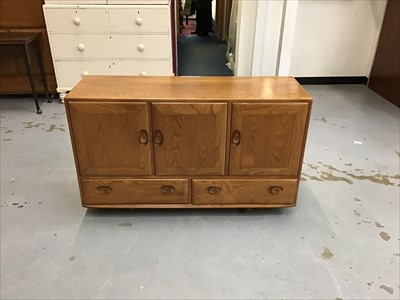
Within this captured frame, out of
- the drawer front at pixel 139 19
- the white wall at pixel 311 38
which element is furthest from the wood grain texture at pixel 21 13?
the white wall at pixel 311 38

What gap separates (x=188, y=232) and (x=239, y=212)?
0.31m

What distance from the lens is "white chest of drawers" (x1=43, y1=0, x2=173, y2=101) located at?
2.71 metres

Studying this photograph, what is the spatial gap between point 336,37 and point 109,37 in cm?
231

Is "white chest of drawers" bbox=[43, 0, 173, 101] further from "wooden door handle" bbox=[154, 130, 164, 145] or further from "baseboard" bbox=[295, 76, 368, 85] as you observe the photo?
"baseboard" bbox=[295, 76, 368, 85]

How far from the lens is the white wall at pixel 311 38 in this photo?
2883 mm

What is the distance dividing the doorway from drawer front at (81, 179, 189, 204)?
8.36 feet

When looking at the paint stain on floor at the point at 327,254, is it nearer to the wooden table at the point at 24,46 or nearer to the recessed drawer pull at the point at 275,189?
the recessed drawer pull at the point at 275,189

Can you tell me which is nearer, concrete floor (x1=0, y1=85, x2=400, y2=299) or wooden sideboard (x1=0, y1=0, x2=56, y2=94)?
concrete floor (x1=0, y1=85, x2=400, y2=299)

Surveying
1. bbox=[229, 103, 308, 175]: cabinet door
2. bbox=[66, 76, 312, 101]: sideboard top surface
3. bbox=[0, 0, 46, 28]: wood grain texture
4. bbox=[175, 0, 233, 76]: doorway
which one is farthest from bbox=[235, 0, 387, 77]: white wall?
bbox=[0, 0, 46, 28]: wood grain texture

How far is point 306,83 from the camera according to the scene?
3768 millimetres

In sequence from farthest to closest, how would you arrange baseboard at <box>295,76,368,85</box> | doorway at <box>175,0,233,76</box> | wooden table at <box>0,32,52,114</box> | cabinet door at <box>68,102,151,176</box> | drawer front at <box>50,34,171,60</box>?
doorway at <box>175,0,233,76</box>
baseboard at <box>295,76,368,85</box>
drawer front at <box>50,34,171,60</box>
wooden table at <box>0,32,52,114</box>
cabinet door at <box>68,102,151,176</box>

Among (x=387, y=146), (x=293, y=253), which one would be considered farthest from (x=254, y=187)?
(x=387, y=146)

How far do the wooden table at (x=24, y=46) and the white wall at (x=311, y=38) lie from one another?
1.75 meters

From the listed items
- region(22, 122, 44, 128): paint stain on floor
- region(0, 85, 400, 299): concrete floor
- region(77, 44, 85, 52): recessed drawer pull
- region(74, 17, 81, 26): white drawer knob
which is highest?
region(74, 17, 81, 26): white drawer knob
